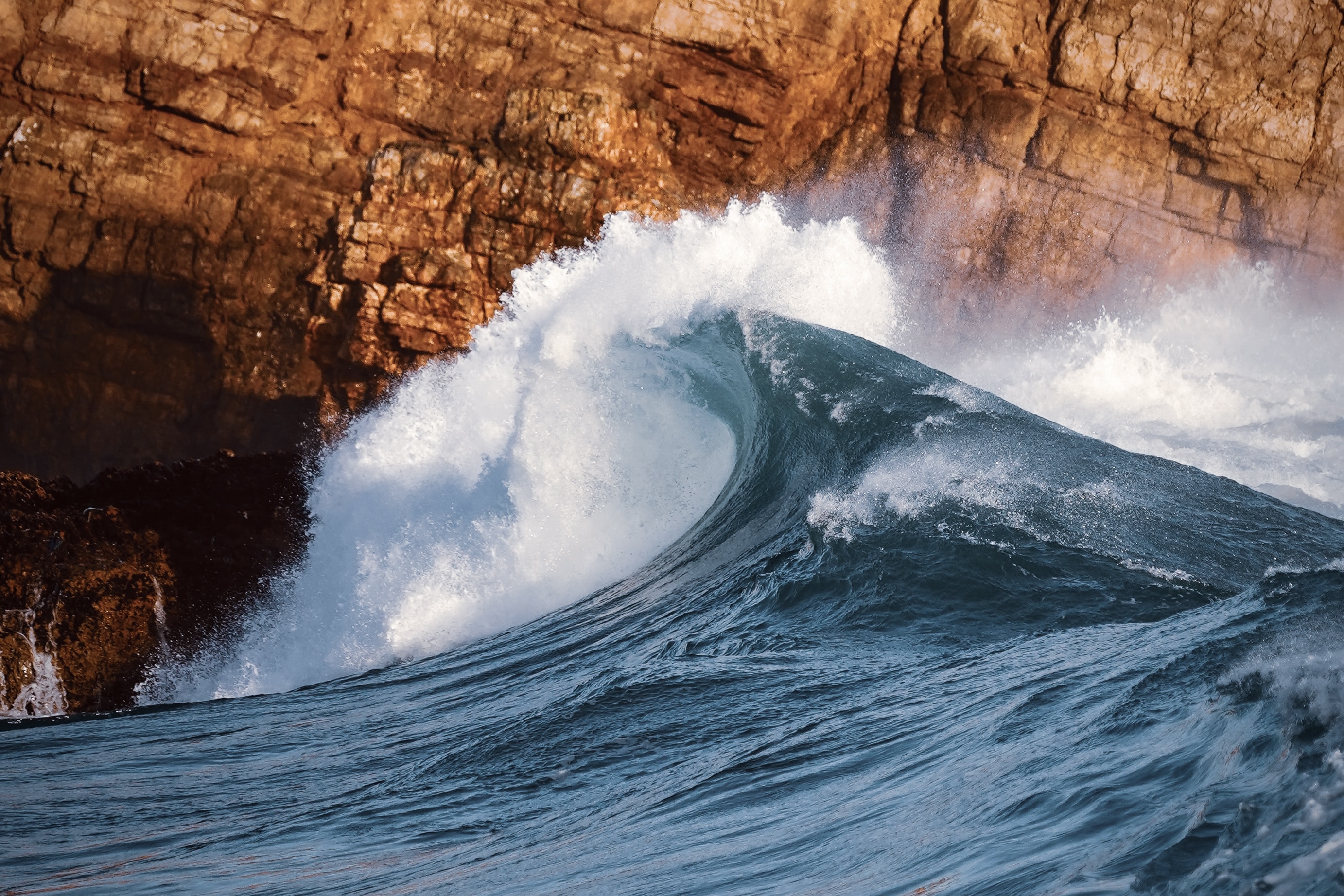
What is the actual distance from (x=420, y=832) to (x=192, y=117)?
15.8 metres

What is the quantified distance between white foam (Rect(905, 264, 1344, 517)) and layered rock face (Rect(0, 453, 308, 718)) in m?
9.34

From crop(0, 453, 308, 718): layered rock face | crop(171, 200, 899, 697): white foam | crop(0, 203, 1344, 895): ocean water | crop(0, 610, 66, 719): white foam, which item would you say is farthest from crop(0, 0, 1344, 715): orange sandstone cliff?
crop(0, 203, 1344, 895): ocean water

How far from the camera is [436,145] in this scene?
55.9 ft

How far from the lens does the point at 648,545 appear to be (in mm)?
7871

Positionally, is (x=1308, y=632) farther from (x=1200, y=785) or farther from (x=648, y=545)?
(x=648, y=545)

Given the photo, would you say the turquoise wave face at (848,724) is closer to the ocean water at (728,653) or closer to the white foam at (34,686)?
the ocean water at (728,653)

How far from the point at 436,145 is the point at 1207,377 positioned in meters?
12.0

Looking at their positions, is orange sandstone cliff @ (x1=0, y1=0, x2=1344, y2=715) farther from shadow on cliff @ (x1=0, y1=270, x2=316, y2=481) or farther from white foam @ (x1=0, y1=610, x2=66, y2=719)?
white foam @ (x1=0, y1=610, x2=66, y2=719)

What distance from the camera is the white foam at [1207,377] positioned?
11.6 meters

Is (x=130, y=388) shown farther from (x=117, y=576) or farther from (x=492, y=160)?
(x=117, y=576)

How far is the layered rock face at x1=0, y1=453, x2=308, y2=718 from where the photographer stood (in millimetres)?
9539

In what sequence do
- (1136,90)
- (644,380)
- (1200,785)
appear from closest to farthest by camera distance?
(1200,785)
(644,380)
(1136,90)

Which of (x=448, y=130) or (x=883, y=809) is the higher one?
(x=448, y=130)

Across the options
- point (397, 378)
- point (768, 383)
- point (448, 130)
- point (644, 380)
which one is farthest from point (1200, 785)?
point (448, 130)
